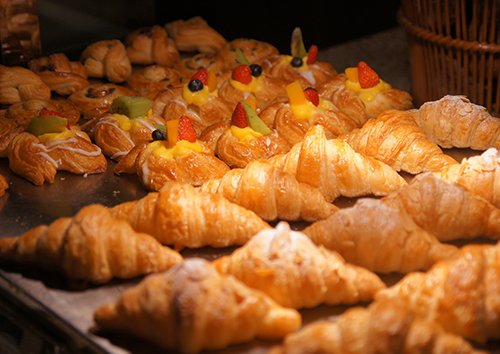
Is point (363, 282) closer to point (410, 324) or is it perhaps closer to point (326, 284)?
point (326, 284)

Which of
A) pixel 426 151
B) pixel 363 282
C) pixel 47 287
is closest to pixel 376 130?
pixel 426 151

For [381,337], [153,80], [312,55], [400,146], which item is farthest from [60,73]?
[381,337]

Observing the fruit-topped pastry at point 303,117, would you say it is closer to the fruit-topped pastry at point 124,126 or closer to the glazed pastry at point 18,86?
the fruit-topped pastry at point 124,126

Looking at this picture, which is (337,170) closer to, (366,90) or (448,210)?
(448,210)

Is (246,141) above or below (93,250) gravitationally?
below

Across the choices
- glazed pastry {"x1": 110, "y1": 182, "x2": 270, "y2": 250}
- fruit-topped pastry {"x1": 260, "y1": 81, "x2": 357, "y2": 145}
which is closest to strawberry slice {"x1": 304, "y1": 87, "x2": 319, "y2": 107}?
fruit-topped pastry {"x1": 260, "y1": 81, "x2": 357, "y2": 145}

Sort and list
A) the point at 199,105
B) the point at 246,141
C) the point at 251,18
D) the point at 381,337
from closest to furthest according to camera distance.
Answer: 1. the point at 381,337
2. the point at 246,141
3. the point at 199,105
4. the point at 251,18
